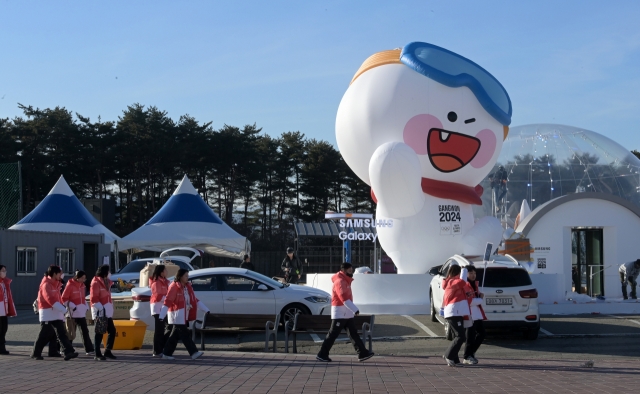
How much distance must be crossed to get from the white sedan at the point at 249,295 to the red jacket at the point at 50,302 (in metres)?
3.21

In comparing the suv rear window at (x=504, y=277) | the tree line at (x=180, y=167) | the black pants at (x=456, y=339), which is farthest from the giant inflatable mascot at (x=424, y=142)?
the tree line at (x=180, y=167)

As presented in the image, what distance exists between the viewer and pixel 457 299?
448 inches

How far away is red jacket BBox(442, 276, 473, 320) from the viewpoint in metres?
11.3

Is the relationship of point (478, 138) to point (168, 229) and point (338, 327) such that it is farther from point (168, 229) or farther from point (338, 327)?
point (168, 229)

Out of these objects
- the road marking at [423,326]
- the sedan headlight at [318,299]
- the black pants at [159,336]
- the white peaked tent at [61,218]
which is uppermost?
the white peaked tent at [61,218]

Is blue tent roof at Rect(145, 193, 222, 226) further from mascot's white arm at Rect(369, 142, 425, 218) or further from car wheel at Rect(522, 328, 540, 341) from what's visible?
car wheel at Rect(522, 328, 540, 341)

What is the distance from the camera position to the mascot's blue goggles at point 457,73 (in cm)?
1972

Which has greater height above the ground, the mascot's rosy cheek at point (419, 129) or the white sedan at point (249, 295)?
the mascot's rosy cheek at point (419, 129)

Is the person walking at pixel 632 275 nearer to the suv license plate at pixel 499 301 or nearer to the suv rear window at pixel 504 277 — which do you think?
the suv rear window at pixel 504 277

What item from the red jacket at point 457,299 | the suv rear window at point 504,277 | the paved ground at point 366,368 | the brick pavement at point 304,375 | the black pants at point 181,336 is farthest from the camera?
the suv rear window at point 504,277

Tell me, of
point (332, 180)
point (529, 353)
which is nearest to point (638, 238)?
point (529, 353)

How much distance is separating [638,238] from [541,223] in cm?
341

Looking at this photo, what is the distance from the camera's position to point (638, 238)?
26828 mm

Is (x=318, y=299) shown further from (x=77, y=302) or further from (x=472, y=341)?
(x=77, y=302)
